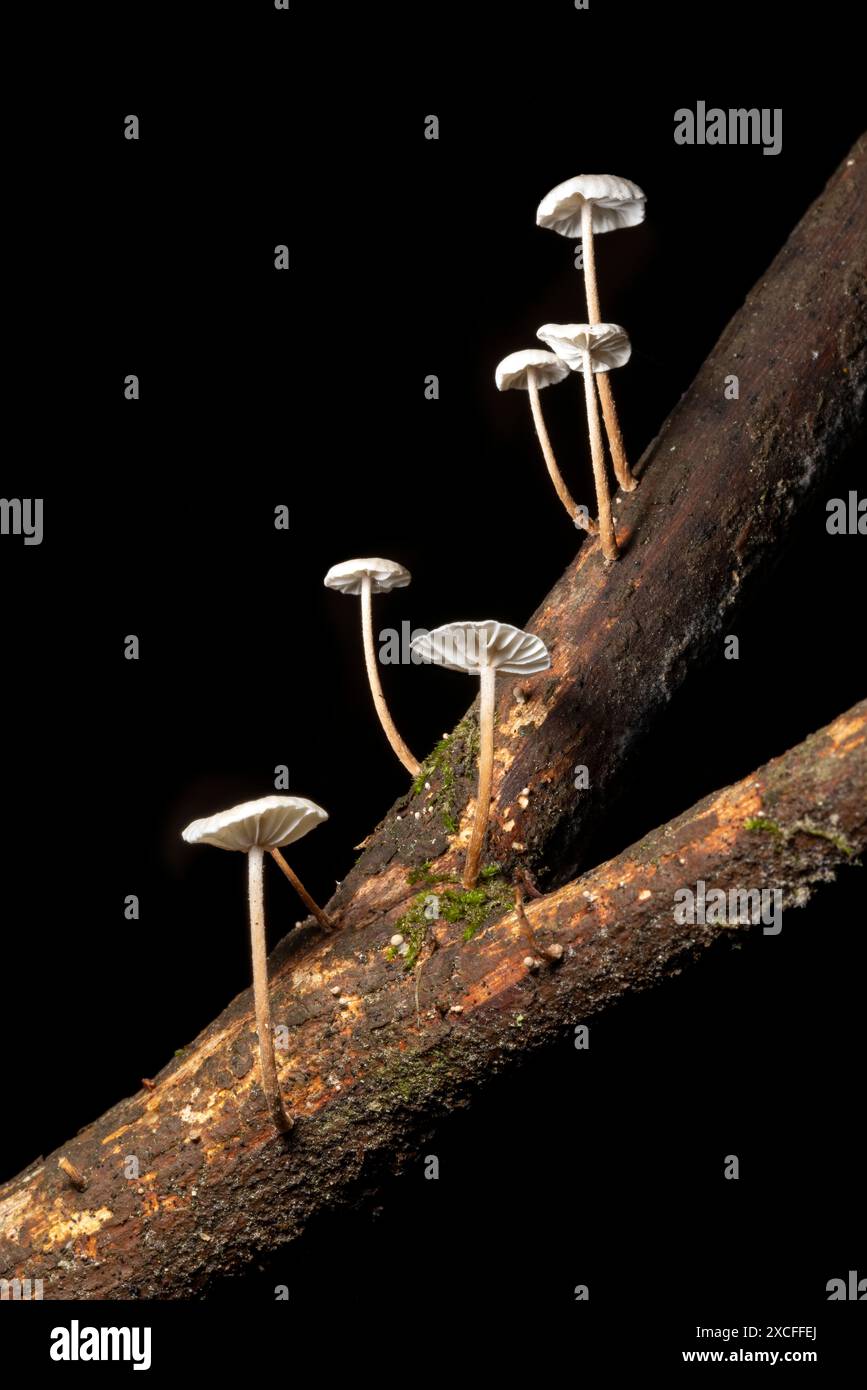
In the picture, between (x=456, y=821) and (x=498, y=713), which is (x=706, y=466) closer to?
(x=498, y=713)

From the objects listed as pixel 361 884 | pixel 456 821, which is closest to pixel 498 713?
pixel 456 821

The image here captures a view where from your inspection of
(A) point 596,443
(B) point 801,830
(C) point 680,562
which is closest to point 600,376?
(A) point 596,443

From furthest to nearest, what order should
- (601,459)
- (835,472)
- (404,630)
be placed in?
(404,630), (835,472), (601,459)

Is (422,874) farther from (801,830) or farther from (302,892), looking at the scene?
(801,830)

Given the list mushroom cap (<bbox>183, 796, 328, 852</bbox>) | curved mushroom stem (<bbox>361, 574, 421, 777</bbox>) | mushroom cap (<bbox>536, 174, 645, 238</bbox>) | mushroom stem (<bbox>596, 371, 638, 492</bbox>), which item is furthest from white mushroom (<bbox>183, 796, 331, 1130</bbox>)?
mushroom cap (<bbox>536, 174, 645, 238</bbox>)

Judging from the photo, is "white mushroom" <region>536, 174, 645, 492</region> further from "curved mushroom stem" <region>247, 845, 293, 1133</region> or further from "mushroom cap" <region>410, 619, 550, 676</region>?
"curved mushroom stem" <region>247, 845, 293, 1133</region>

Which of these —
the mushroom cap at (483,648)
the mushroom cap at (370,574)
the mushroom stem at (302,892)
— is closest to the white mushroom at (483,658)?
the mushroom cap at (483,648)

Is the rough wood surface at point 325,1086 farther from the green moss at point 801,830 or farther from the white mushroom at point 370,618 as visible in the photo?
the white mushroom at point 370,618
